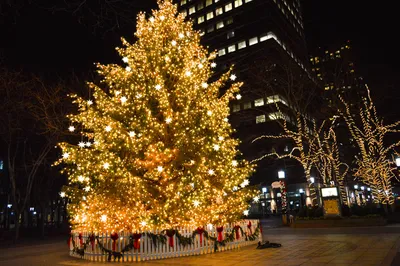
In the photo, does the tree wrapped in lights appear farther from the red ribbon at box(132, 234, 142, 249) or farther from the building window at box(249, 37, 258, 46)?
the building window at box(249, 37, 258, 46)

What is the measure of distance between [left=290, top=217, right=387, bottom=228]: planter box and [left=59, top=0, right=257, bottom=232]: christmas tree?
31.1ft

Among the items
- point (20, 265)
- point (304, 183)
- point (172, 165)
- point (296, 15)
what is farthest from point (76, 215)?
point (296, 15)

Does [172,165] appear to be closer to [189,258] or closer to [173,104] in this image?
[173,104]

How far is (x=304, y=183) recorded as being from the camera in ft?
160

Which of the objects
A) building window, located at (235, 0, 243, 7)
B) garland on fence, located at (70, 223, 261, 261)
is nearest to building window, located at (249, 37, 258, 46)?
building window, located at (235, 0, 243, 7)

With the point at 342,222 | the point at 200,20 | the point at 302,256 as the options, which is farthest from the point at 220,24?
the point at 302,256

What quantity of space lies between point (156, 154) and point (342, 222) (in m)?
14.4

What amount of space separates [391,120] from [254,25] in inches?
1830

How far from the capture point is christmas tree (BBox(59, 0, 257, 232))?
41.8 ft

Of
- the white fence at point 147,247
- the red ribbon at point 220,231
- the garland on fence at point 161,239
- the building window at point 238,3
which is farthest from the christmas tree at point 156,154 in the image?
the building window at point 238,3

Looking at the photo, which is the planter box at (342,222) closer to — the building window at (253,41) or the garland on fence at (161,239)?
the garland on fence at (161,239)

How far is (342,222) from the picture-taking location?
20984 millimetres

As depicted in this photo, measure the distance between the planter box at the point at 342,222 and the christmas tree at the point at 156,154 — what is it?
949 cm

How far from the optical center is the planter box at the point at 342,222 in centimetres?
2041
